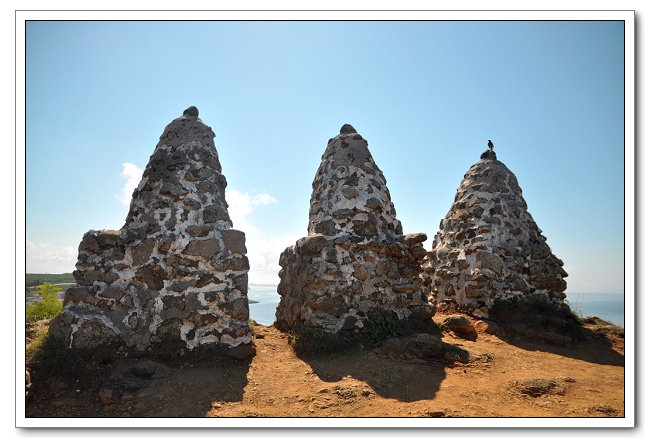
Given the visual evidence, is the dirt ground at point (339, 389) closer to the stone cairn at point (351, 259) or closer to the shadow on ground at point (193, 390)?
the shadow on ground at point (193, 390)

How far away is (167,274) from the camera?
5.46 metres

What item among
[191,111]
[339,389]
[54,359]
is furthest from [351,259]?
[54,359]

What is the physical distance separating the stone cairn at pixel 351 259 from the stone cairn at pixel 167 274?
132cm

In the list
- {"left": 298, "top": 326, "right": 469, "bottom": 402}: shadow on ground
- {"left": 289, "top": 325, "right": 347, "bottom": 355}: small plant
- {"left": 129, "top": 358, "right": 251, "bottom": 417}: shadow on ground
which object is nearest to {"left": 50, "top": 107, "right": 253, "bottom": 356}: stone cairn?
{"left": 129, "top": 358, "right": 251, "bottom": 417}: shadow on ground

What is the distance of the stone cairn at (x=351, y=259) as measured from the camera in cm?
635

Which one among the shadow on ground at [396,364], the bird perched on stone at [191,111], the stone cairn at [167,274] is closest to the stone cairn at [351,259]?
the shadow on ground at [396,364]

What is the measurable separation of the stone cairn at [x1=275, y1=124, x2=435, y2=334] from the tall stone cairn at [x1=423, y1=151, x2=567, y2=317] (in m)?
2.25

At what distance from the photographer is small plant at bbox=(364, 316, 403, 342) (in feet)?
19.9

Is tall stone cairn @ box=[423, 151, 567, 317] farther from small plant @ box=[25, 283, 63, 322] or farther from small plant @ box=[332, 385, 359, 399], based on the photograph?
small plant @ box=[25, 283, 63, 322]

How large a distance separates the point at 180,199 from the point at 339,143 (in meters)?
3.33

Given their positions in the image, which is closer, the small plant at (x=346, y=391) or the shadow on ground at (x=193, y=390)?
the shadow on ground at (x=193, y=390)

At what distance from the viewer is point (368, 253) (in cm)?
672
